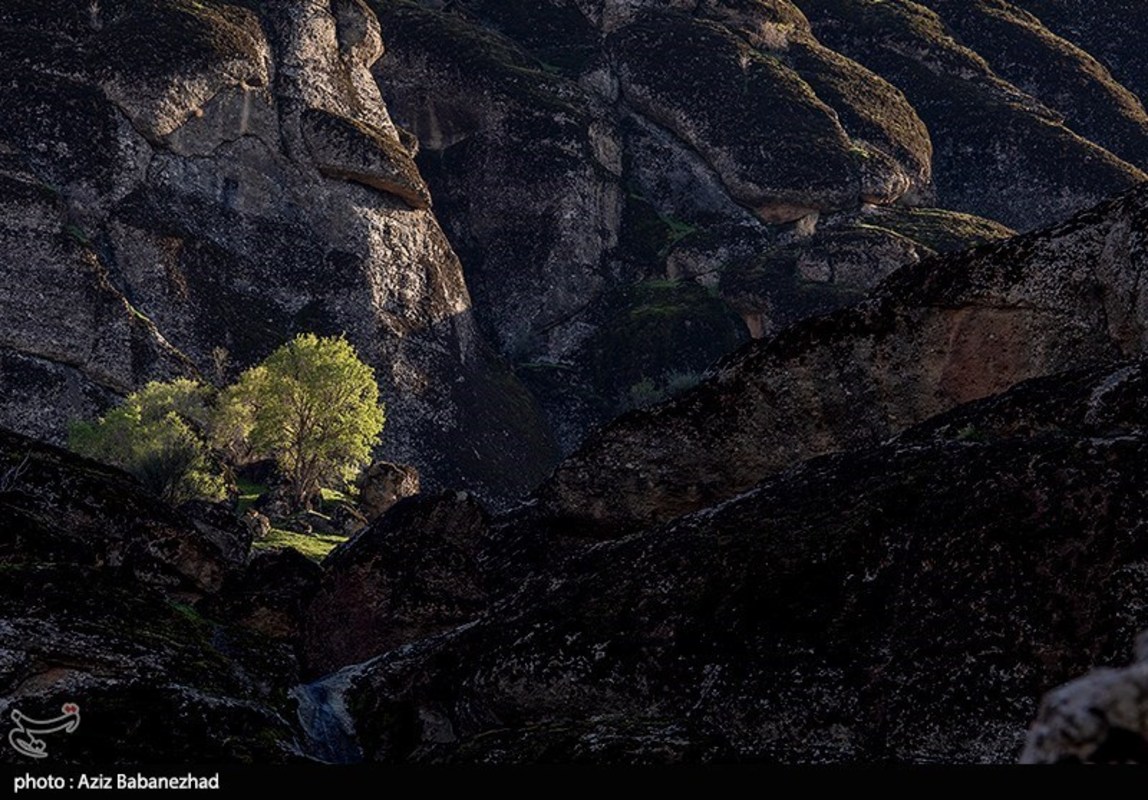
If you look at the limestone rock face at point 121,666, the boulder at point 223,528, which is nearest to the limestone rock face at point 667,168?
the boulder at point 223,528

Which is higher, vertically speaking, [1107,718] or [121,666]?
[1107,718]

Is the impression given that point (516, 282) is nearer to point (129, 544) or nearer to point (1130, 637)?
point (129, 544)

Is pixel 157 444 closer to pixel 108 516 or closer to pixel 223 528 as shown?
pixel 223 528

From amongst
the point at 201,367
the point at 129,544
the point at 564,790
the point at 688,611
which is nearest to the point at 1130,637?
the point at 688,611

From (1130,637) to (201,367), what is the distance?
113122 mm

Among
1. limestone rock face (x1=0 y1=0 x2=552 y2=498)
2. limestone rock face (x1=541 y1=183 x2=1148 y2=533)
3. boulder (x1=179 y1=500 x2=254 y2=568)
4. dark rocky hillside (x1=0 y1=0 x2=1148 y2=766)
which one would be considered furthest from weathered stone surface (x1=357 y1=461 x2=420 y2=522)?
limestone rock face (x1=541 y1=183 x2=1148 y2=533)

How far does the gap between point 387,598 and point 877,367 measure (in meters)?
11.6

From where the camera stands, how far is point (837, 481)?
25672mm

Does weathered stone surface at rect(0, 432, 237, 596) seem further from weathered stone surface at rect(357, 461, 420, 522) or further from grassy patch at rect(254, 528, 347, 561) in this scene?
weathered stone surface at rect(357, 461, 420, 522)

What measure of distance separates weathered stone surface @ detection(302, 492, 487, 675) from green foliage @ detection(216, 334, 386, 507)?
68522 mm

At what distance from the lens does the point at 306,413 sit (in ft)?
362

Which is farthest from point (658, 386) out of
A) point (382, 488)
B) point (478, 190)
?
point (382, 488)

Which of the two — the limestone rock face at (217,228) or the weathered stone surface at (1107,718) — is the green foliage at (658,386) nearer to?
the limestone rock face at (217,228)

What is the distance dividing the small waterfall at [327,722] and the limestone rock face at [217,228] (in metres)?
87.8
